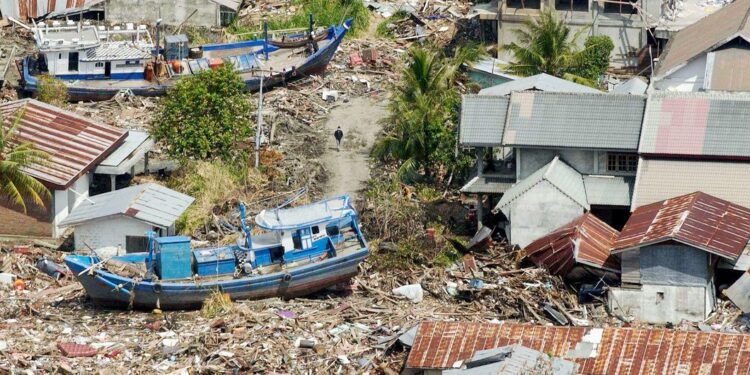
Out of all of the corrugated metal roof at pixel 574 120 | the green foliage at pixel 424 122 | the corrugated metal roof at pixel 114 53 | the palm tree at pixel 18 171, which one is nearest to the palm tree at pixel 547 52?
the green foliage at pixel 424 122

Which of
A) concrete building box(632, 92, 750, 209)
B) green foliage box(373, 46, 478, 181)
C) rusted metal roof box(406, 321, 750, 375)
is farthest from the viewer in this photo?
green foliage box(373, 46, 478, 181)

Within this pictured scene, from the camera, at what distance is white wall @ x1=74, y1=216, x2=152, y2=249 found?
156 feet

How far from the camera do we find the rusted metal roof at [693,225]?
44062mm

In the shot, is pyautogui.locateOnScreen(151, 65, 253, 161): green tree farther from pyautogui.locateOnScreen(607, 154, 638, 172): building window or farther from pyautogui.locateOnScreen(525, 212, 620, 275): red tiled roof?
pyautogui.locateOnScreen(607, 154, 638, 172): building window

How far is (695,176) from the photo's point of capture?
47312mm

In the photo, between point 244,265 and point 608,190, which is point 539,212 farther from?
point 244,265

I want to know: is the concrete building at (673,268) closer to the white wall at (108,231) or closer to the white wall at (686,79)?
the white wall at (686,79)

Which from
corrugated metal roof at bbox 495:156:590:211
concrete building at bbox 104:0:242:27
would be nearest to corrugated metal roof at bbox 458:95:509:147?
corrugated metal roof at bbox 495:156:590:211

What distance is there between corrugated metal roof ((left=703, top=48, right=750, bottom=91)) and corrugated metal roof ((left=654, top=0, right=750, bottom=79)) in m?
0.39

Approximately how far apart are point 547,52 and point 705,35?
500 cm

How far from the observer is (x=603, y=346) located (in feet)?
130

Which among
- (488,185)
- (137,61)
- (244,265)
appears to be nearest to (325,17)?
(137,61)

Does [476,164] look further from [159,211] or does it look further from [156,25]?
[156,25]

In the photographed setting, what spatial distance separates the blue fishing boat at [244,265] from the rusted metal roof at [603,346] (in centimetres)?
541
